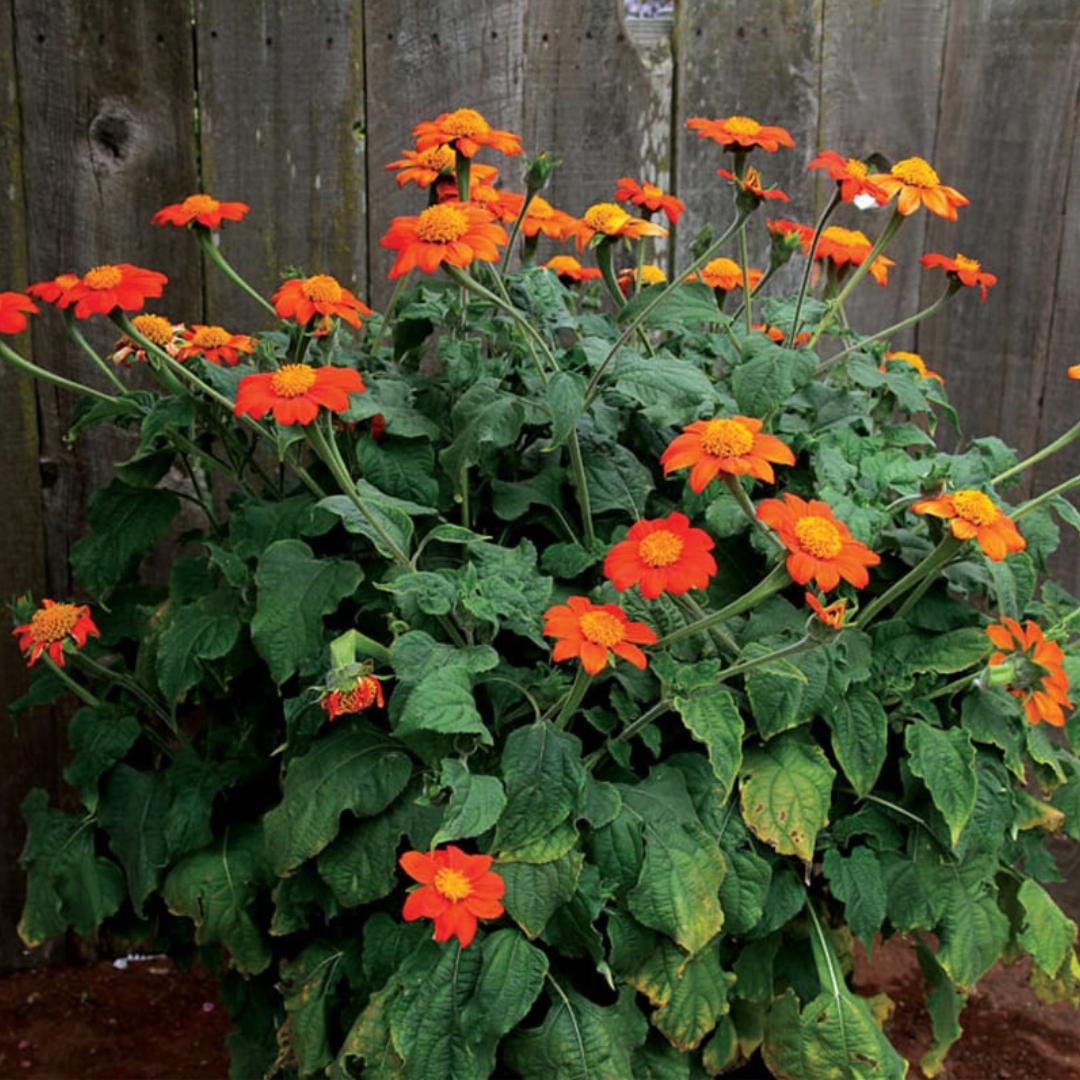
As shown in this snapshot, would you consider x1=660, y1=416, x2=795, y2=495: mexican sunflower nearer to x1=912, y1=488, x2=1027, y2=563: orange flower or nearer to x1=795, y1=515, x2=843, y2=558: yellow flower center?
x1=795, y1=515, x2=843, y2=558: yellow flower center

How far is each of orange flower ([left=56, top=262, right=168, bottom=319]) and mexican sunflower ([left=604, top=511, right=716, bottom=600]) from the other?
2.13 feet

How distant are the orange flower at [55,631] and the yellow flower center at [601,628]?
0.74m

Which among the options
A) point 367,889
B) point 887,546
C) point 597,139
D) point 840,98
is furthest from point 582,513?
point 840,98

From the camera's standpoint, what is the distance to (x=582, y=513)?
1.76 metres

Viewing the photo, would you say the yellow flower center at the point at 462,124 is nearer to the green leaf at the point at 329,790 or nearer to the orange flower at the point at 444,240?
the orange flower at the point at 444,240

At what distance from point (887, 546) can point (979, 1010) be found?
1.40 metres

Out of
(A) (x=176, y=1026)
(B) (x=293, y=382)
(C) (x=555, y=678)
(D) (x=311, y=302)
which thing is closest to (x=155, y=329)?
(D) (x=311, y=302)

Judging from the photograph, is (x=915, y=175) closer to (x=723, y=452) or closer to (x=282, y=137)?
(x=723, y=452)

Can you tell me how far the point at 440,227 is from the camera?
4.87 ft

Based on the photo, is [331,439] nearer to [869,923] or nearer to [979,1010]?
[869,923]

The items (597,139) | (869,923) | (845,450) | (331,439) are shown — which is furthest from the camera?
(597,139)

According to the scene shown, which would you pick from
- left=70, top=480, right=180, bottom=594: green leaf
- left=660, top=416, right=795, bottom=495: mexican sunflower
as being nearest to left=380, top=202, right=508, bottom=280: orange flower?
left=660, top=416, right=795, bottom=495: mexican sunflower

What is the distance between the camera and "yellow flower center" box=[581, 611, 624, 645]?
1.42 meters

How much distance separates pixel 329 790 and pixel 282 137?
1.26m
